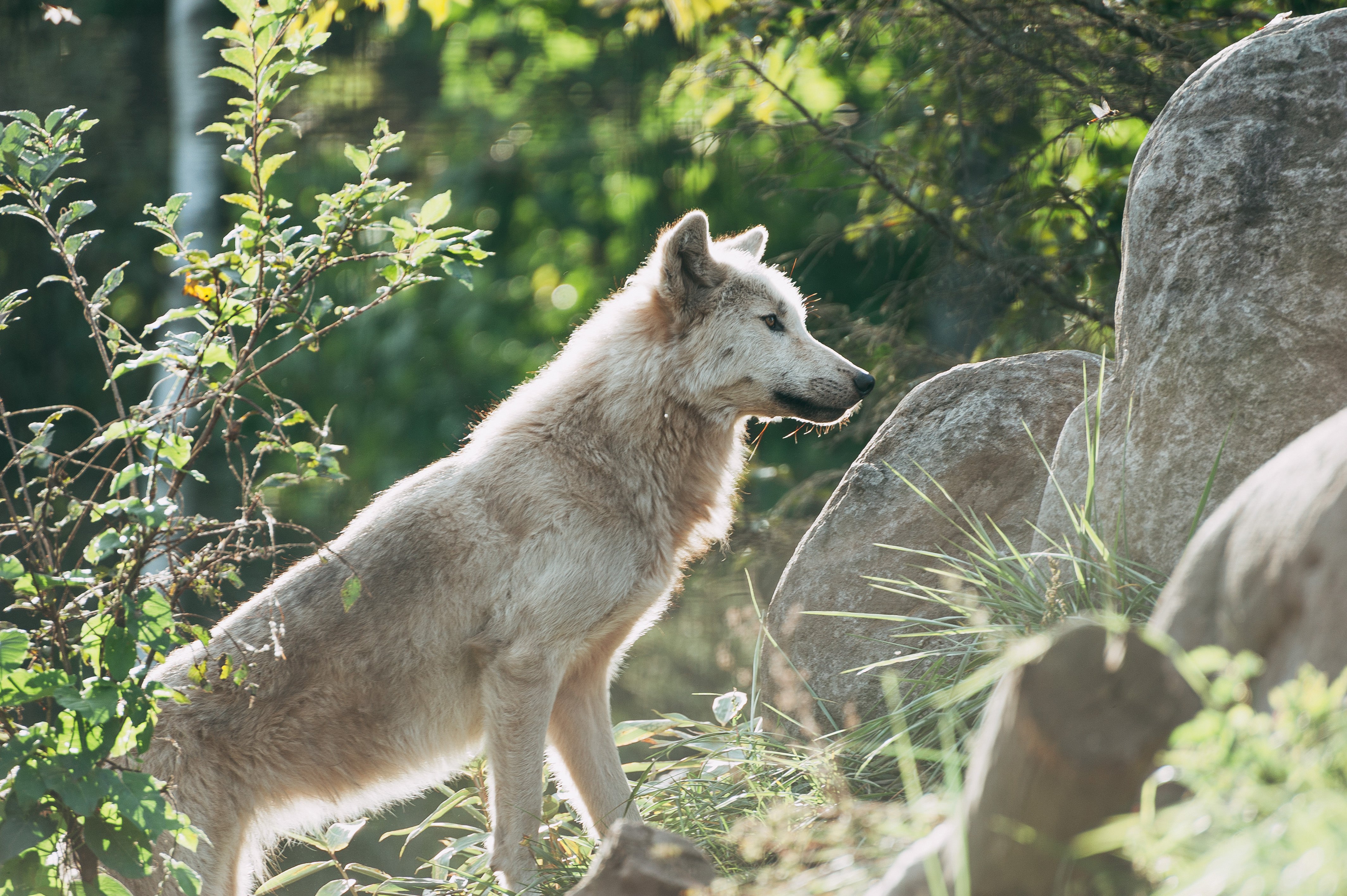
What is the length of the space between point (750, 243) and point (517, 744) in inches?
86.6

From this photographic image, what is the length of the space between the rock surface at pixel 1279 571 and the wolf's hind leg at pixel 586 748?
2265 millimetres

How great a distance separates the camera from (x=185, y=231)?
7836mm

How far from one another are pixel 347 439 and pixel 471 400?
1.38 meters

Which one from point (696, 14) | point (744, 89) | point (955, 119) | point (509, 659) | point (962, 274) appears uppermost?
point (696, 14)

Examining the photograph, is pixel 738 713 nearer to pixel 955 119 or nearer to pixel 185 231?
pixel 955 119

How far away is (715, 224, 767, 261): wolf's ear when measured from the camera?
13.8ft

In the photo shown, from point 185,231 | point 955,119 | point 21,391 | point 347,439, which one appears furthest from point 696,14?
point 21,391

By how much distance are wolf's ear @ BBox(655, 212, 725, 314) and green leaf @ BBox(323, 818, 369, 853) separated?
208 centimetres

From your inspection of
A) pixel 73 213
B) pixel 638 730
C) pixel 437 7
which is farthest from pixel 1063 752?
pixel 437 7

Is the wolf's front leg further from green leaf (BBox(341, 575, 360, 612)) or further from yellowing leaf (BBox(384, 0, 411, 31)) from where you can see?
yellowing leaf (BBox(384, 0, 411, 31))

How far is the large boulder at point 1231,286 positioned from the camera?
2561 millimetres

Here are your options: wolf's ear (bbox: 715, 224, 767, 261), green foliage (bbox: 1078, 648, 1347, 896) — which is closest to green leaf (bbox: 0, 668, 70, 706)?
green foliage (bbox: 1078, 648, 1347, 896)

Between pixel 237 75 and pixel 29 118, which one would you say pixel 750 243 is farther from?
pixel 29 118

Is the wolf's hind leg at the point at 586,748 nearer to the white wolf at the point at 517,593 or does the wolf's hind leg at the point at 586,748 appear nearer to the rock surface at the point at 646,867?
the white wolf at the point at 517,593
